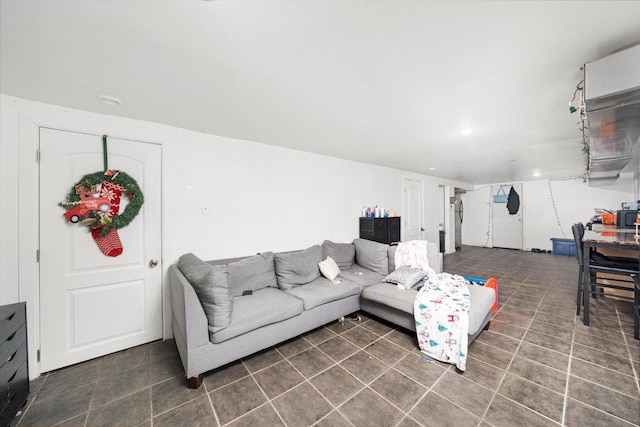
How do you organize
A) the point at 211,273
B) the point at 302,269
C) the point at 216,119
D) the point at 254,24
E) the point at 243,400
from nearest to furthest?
the point at 254,24 → the point at 243,400 → the point at 211,273 → the point at 216,119 → the point at 302,269

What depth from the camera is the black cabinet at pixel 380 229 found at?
432 centimetres

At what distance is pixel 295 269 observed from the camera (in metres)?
2.88

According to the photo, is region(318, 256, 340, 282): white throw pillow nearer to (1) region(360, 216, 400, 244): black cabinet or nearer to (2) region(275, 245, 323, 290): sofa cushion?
(2) region(275, 245, 323, 290): sofa cushion

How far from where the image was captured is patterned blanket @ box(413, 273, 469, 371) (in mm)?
1948

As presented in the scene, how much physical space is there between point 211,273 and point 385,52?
6.69 ft

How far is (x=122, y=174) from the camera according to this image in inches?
88.6

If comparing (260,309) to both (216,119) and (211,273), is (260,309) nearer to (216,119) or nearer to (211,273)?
(211,273)

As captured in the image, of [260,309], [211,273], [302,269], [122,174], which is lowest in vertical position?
[260,309]

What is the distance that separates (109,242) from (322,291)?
2219 mm

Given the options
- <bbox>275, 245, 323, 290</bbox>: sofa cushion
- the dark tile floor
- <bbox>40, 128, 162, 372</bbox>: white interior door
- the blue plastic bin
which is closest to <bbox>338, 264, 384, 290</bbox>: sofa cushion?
<bbox>275, 245, 323, 290</bbox>: sofa cushion

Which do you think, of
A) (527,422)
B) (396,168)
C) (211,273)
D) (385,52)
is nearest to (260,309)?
(211,273)

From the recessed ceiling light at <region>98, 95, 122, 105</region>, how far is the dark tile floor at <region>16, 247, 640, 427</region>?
7.76 feet

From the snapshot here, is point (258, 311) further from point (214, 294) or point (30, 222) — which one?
point (30, 222)

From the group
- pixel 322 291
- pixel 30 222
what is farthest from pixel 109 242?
pixel 322 291
